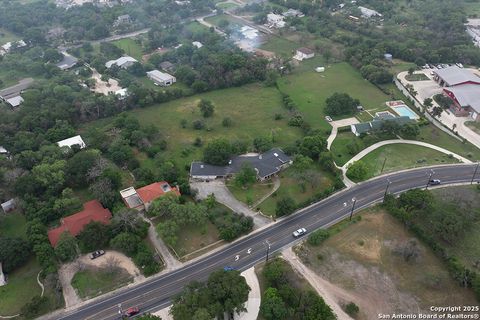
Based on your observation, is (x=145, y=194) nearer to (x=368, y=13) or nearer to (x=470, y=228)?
(x=470, y=228)

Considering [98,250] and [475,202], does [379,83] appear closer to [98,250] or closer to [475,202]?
[475,202]

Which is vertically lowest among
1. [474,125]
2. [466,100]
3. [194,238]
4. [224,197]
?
[194,238]

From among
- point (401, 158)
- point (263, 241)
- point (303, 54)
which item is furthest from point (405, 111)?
point (263, 241)

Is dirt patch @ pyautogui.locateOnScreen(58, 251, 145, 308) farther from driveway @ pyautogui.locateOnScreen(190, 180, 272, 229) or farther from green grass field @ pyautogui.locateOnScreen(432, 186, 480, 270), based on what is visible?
green grass field @ pyautogui.locateOnScreen(432, 186, 480, 270)

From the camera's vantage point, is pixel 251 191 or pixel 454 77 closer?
pixel 251 191

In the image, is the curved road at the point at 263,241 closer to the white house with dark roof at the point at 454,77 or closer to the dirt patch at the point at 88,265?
the dirt patch at the point at 88,265

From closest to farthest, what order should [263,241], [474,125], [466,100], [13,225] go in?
[263,241] → [13,225] → [474,125] → [466,100]
